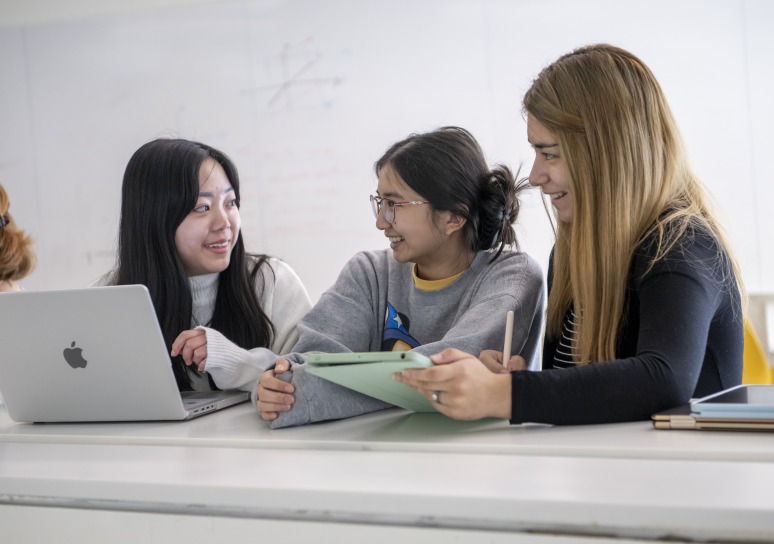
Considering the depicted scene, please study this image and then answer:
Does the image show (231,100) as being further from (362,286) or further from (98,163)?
(362,286)

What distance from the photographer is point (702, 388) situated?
133cm

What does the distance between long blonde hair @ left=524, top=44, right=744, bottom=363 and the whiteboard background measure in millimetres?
1595

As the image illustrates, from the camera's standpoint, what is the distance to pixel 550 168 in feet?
4.75

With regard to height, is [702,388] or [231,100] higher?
[231,100]

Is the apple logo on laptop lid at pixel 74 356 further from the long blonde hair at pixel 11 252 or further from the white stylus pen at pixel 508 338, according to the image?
the long blonde hair at pixel 11 252

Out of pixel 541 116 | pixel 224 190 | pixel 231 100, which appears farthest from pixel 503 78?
pixel 541 116

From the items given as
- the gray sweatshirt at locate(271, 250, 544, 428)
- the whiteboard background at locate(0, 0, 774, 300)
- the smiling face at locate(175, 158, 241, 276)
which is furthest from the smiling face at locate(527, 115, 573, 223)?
the whiteboard background at locate(0, 0, 774, 300)

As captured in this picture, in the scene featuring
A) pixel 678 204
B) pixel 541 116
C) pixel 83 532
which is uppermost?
pixel 541 116

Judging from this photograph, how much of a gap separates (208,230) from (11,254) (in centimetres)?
125

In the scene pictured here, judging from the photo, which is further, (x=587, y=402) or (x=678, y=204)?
(x=678, y=204)

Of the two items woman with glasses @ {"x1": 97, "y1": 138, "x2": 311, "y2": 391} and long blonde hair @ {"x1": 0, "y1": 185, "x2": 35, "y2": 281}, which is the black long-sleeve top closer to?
woman with glasses @ {"x1": 97, "y1": 138, "x2": 311, "y2": 391}

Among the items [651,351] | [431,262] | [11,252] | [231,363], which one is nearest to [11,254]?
[11,252]

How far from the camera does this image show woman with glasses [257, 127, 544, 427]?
5.17 ft

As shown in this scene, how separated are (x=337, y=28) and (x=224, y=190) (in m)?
1.59
